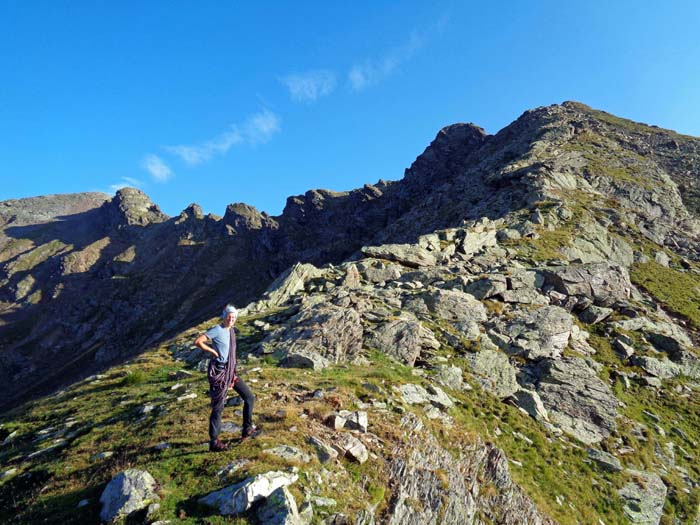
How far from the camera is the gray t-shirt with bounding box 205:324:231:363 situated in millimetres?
10461

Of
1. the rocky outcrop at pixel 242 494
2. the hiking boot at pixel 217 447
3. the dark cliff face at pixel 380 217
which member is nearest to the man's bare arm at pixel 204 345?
the hiking boot at pixel 217 447

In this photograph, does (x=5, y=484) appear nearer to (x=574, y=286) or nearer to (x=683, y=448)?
(x=683, y=448)

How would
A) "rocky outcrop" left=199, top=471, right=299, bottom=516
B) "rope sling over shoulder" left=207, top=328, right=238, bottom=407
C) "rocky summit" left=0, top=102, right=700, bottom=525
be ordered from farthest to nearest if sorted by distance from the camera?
"rope sling over shoulder" left=207, top=328, right=238, bottom=407, "rocky summit" left=0, top=102, right=700, bottom=525, "rocky outcrop" left=199, top=471, right=299, bottom=516

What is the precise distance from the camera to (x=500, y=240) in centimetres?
4616

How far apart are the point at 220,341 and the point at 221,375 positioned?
3.08 ft

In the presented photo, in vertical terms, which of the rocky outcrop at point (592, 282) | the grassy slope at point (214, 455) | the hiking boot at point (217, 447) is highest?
the rocky outcrop at point (592, 282)

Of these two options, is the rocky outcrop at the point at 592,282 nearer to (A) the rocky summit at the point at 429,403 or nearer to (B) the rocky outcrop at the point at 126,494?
(A) the rocky summit at the point at 429,403

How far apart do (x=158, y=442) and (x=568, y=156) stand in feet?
293

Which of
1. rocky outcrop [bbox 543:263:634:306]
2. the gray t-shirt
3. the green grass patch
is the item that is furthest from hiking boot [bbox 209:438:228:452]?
the green grass patch

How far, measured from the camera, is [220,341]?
34.6 ft

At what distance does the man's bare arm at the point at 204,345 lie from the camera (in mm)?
9984

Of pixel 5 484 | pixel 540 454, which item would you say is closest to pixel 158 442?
pixel 5 484

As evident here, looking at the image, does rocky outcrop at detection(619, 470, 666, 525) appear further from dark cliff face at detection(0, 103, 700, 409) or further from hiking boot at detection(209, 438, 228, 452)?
dark cliff face at detection(0, 103, 700, 409)

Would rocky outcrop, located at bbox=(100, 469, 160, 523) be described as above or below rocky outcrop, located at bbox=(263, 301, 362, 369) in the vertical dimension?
below
